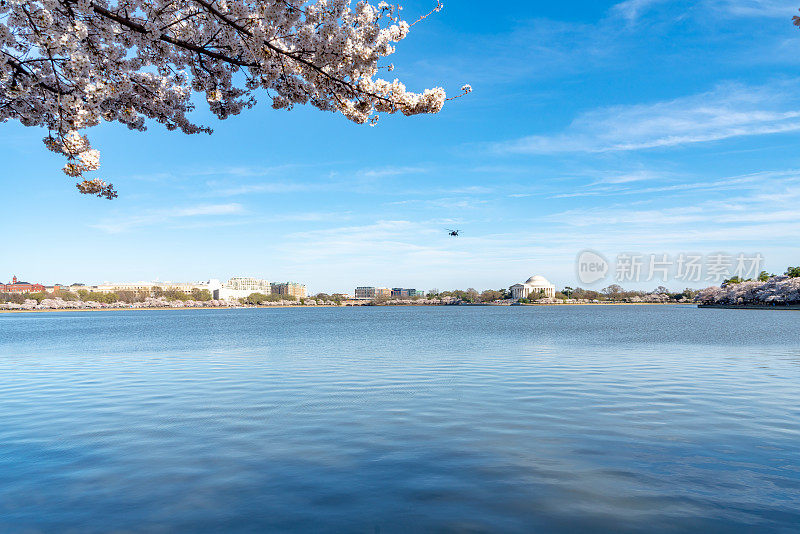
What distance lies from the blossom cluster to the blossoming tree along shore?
144m

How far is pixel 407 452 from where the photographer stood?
11.1 meters

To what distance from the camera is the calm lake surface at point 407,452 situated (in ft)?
26.1

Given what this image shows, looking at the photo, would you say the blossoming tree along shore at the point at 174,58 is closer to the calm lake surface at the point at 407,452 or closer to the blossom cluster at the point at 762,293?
the calm lake surface at the point at 407,452

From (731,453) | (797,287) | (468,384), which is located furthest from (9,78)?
(797,287)

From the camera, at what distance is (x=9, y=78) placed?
843 centimetres

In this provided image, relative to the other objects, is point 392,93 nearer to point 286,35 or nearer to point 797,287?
point 286,35

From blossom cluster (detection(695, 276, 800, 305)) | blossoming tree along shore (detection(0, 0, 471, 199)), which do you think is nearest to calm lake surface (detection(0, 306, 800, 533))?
blossoming tree along shore (detection(0, 0, 471, 199))

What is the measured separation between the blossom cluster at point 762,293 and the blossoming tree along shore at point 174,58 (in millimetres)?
143588

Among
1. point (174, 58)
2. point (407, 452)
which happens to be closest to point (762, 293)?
point (407, 452)

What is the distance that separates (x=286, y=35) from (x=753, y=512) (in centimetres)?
1105

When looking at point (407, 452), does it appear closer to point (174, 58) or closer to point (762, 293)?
point (174, 58)

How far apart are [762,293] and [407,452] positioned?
156 m

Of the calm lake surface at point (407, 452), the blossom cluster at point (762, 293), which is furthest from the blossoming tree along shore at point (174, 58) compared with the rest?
the blossom cluster at point (762, 293)

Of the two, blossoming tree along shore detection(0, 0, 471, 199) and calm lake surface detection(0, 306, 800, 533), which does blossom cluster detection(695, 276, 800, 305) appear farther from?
blossoming tree along shore detection(0, 0, 471, 199)
